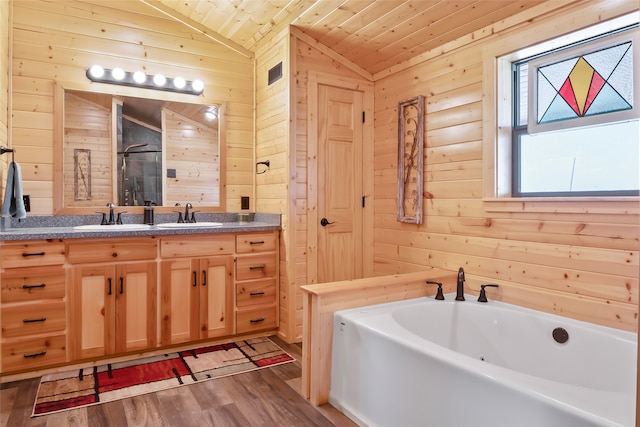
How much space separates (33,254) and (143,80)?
1565mm

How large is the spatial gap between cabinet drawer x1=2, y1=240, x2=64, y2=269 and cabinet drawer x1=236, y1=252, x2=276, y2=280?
3.84 ft

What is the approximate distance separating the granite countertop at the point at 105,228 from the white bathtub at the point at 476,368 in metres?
1.28

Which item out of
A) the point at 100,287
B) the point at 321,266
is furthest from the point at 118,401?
the point at 321,266

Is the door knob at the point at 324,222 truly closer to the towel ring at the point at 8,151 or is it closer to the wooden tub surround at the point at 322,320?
the wooden tub surround at the point at 322,320

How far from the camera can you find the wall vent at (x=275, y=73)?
130 inches

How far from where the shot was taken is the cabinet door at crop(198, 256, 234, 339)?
120 inches

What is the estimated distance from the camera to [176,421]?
81.7 inches

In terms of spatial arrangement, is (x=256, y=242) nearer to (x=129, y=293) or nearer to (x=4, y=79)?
(x=129, y=293)

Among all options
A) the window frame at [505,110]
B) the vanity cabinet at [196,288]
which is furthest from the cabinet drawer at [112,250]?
the window frame at [505,110]

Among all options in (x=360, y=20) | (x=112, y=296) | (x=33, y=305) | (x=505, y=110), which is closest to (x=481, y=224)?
(x=505, y=110)

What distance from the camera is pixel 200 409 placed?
7.18 ft

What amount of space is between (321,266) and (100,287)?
5.19 feet

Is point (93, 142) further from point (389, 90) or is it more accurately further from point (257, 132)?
point (389, 90)

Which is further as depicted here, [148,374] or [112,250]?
[112,250]
